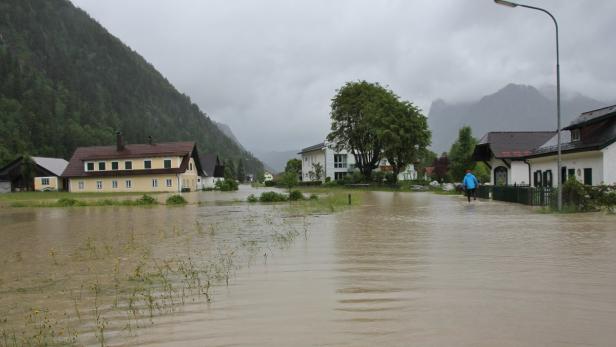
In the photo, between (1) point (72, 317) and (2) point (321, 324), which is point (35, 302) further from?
(2) point (321, 324)

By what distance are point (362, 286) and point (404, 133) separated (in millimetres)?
51501

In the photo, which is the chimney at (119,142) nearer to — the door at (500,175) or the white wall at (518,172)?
the door at (500,175)

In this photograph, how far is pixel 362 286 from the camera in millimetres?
7742

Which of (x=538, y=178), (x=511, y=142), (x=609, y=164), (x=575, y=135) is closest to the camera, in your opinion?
(x=609, y=164)

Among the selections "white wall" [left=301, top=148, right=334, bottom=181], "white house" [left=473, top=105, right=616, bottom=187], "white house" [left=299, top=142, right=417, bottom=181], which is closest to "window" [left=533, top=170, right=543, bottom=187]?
"white house" [left=473, top=105, right=616, bottom=187]

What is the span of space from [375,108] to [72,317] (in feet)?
184

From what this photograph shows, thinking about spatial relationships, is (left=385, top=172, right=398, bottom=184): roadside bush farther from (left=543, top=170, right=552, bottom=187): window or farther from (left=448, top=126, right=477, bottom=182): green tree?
(left=543, top=170, right=552, bottom=187): window

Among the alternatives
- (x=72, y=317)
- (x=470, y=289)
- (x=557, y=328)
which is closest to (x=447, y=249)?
(x=470, y=289)

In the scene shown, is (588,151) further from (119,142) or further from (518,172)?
(119,142)

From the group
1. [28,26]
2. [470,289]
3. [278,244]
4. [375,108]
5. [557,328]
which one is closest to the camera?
[557,328]

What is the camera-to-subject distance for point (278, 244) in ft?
41.9

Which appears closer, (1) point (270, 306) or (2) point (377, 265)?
(1) point (270, 306)

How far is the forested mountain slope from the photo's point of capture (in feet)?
355

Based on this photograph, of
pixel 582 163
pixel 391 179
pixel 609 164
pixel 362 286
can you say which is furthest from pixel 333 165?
pixel 362 286
